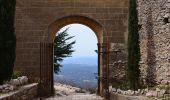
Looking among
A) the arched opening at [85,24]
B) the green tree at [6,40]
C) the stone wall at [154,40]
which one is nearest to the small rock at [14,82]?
the green tree at [6,40]

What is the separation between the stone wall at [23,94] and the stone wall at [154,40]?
13.2 feet

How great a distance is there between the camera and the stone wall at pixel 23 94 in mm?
11344

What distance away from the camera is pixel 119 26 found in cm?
1777

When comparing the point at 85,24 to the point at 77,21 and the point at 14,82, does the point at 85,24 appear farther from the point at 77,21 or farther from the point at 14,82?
the point at 14,82

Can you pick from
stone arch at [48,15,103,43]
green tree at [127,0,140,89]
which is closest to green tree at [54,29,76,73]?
stone arch at [48,15,103,43]

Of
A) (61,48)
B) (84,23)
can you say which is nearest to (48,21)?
(84,23)

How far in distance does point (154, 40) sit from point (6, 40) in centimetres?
482

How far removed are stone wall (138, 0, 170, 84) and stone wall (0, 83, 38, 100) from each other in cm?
401

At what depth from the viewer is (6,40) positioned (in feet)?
44.9

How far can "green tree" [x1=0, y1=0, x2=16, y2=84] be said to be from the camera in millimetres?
13539

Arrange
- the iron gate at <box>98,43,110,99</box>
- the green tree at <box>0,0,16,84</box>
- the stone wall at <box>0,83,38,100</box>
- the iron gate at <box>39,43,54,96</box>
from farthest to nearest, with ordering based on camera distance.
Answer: the iron gate at <box>39,43,54,96</box> → the iron gate at <box>98,43,110,99</box> → the green tree at <box>0,0,16,84</box> → the stone wall at <box>0,83,38,100</box>

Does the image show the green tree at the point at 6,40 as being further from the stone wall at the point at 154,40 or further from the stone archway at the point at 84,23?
the stone wall at the point at 154,40

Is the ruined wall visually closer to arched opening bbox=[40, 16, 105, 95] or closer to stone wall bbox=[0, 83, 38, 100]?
arched opening bbox=[40, 16, 105, 95]

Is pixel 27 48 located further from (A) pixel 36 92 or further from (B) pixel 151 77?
(B) pixel 151 77
